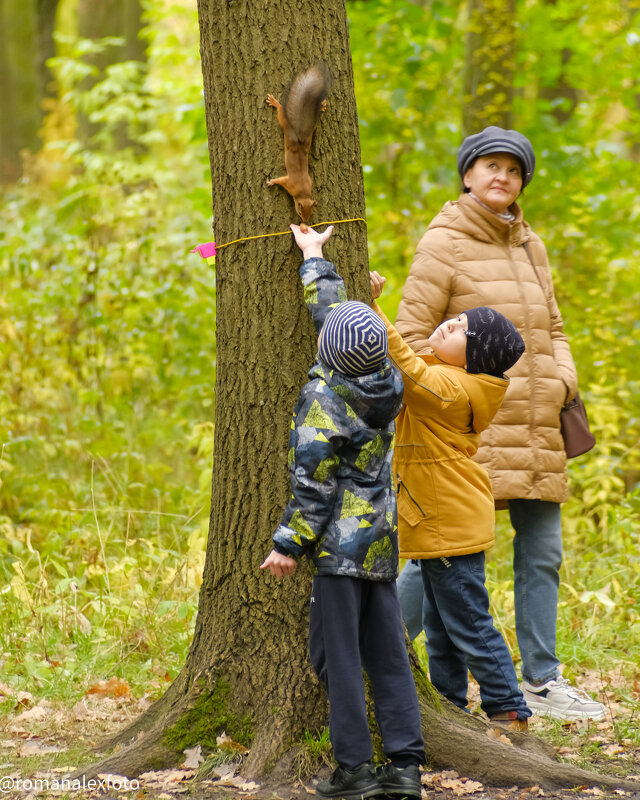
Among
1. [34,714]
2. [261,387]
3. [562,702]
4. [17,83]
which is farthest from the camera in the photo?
[17,83]

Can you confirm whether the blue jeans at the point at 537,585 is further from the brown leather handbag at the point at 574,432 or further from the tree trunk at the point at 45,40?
the tree trunk at the point at 45,40

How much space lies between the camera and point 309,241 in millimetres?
2811

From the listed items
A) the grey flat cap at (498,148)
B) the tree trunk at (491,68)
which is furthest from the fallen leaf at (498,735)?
the tree trunk at (491,68)

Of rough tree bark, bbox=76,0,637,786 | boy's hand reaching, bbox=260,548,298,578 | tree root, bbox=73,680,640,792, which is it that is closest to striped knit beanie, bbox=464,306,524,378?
rough tree bark, bbox=76,0,637,786

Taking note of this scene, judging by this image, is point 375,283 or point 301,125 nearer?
point 301,125

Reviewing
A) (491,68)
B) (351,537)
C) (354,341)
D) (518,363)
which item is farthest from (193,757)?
(491,68)

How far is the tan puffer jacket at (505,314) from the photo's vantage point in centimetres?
348

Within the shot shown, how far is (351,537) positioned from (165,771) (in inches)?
39.3

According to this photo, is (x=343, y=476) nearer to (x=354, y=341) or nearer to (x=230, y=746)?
(x=354, y=341)

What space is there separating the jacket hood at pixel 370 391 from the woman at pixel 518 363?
85cm

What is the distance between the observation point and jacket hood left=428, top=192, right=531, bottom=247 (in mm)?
3572

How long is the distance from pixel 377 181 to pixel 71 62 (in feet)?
13.4

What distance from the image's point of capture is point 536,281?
146 inches

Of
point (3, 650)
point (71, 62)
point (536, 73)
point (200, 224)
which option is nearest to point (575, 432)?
point (3, 650)
